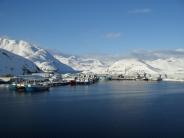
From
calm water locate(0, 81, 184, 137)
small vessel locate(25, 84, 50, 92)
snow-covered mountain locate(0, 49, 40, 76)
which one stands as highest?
snow-covered mountain locate(0, 49, 40, 76)

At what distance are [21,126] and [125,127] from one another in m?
5.20

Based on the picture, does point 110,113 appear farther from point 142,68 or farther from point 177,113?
point 142,68

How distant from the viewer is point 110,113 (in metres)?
25.6

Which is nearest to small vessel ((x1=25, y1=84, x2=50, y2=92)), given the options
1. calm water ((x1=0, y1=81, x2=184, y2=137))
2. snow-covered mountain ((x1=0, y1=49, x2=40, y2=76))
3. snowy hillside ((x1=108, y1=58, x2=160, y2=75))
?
calm water ((x1=0, y1=81, x2=184, y2=137))

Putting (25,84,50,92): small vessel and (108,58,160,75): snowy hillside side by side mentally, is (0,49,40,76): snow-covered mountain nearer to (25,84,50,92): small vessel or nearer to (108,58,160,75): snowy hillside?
(25,84,50,92): small vessel

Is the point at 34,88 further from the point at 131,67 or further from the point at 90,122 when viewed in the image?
the point at 131,67

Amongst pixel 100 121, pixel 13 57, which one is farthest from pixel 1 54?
pixel 100 121

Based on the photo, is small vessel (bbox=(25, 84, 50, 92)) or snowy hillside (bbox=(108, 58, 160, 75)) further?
snowy hillside (bbox=(108, 58, 160, 75))

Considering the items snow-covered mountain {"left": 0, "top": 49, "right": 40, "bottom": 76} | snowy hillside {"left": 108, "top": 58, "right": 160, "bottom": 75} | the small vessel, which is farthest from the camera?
snowy hillside {"left": 108, "top": 58, "right": 160, "bottom": 75}

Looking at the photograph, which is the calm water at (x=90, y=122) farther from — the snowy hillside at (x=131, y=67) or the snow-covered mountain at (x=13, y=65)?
the snowy hillside at (x=131, y=67)

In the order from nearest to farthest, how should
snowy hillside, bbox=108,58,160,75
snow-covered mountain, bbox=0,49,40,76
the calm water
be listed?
1. the calm water
2. snow-covered mountain, bbox=0,49,40,76
3. snowy hillside, bbox=108,58,160,75

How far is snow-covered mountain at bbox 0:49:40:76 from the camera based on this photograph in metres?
91.9

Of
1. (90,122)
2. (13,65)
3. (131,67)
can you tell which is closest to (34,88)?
(90,122)

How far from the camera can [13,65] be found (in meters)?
98.9
